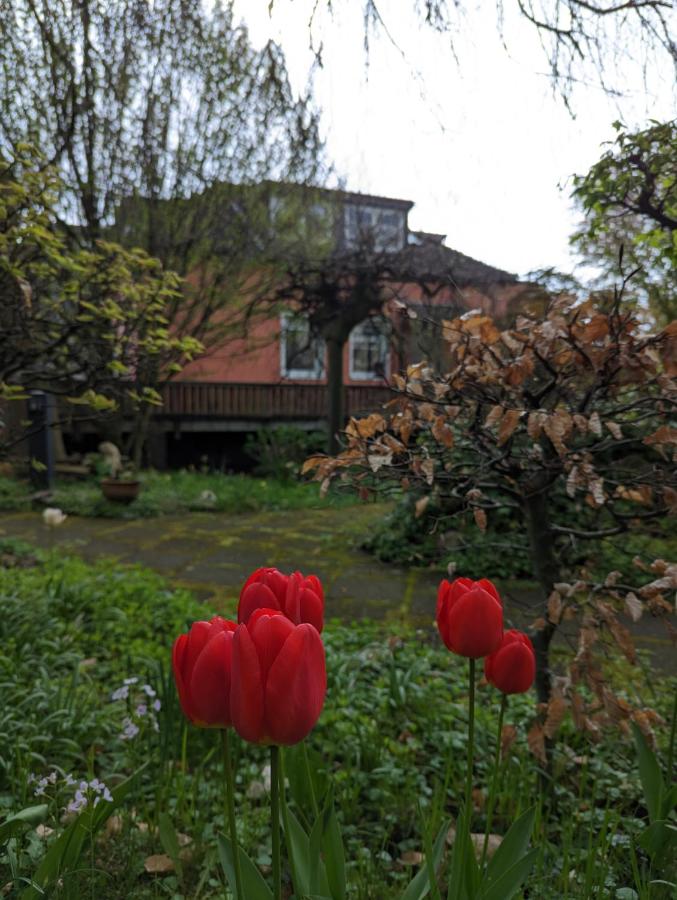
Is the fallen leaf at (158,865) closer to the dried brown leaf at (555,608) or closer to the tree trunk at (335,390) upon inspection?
the dried brown leaf at (555,608)

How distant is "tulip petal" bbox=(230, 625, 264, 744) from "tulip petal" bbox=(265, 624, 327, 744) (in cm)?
1

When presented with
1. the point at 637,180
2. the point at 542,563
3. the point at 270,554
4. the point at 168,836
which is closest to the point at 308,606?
the point at 168,836

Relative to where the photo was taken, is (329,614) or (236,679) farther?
(329,614)

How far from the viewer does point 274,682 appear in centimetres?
61

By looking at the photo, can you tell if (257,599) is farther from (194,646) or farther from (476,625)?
(476,625)

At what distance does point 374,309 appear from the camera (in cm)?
858

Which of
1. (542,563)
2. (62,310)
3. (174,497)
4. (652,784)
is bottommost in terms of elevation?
(174,497)

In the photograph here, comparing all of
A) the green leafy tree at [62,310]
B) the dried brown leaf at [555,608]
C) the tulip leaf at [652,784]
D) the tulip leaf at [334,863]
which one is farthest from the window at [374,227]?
the tulip leaf at [334,863]

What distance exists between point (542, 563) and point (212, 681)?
1394 mm

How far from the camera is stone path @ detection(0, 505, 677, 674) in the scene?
392 cm

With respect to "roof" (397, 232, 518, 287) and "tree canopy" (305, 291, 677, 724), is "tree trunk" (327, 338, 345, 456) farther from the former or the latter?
"tree canopy" (305, 291, 677, 724)

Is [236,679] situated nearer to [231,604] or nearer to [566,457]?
[566,457]

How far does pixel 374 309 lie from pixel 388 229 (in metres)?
1.09

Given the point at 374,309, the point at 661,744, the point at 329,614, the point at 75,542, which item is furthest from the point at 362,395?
the point at 661,744
